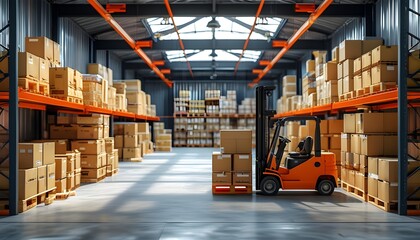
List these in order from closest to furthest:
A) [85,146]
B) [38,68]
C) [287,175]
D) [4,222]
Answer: [4,222] → [38,68] → [287,175] → [85,146]

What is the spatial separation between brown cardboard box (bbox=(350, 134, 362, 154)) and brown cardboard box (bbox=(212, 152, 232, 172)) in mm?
2441

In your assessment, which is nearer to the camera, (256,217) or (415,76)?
(256,217)

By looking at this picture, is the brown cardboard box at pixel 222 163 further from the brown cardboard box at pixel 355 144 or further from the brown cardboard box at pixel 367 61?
the brown cardboard box at pixel 367 61

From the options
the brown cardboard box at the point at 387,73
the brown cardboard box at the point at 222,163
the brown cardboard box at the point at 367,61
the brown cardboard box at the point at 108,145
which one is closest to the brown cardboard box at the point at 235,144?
the brown cardboard box at the point at 222,163

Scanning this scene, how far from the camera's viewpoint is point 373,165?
825 centimetres

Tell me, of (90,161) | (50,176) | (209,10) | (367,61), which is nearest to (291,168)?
(367,61)

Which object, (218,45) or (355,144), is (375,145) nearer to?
(355,144)

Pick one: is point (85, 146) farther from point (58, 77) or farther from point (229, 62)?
point (229, 62)

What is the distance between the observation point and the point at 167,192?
390 inches

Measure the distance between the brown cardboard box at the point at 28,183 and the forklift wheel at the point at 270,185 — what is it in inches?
161

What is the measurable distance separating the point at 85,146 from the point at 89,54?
6673 millimetres

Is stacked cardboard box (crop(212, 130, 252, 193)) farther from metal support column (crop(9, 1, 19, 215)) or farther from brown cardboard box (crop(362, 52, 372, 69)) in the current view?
metal support column (crop(9, 1, 19, 215))

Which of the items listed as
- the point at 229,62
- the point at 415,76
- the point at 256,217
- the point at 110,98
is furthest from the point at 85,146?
the point at 229,62

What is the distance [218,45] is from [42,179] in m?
12.0
